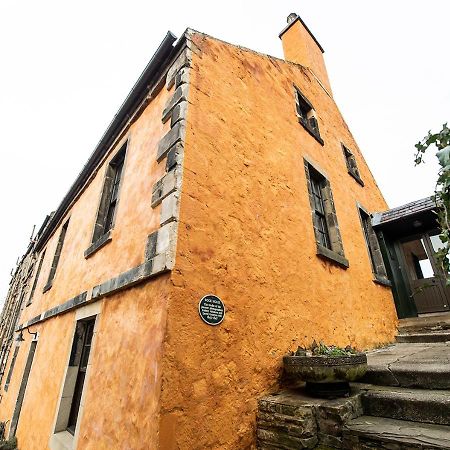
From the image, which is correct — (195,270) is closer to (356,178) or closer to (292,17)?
(356,178)

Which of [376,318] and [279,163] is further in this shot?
[376,318]

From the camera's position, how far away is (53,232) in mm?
9055

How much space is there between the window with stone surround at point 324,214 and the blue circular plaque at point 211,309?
284cm

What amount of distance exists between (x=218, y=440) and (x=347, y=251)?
14.2 feet

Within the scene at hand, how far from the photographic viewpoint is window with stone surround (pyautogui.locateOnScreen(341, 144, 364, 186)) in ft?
25.4

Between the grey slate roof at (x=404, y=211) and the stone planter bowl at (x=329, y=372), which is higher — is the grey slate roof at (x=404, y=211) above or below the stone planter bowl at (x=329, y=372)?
above

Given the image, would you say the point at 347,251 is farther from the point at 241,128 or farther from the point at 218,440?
the point at 218,440

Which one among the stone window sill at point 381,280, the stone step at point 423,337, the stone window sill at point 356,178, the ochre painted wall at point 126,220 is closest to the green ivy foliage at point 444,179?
the ochre painted wall at point 126,220

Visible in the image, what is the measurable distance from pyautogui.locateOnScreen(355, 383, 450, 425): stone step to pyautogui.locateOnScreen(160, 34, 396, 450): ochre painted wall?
0.91m

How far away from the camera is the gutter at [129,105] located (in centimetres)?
439

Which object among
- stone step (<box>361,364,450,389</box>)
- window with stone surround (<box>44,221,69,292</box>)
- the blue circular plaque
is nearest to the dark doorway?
stone step (<box>361,364,450,389</box>)

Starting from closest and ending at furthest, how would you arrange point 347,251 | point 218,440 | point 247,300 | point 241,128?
point 218,440 → point 247,300 → point 241,128 → point 347,251

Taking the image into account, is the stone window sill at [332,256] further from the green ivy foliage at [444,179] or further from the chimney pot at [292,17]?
the chimney pot at [292,17]

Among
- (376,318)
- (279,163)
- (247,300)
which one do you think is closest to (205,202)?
(247,300)
